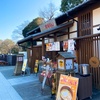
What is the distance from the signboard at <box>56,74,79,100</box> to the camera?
444 centimetres

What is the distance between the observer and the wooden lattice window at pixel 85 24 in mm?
7055

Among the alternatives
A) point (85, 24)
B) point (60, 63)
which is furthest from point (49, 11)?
point (60, 63)

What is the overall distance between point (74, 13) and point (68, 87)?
4.63m

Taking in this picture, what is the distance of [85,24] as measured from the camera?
734 centimetres

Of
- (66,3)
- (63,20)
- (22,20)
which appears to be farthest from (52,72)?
(22,20)

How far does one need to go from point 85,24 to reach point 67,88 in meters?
3.89

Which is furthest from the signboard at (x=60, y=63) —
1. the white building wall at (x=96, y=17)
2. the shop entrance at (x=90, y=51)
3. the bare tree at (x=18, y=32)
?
the bare tree at (x=18, y=32)

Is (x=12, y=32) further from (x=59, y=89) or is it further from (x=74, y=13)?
(x=59, y=89)

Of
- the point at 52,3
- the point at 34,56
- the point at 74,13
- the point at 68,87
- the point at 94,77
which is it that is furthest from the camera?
the point at 52,3

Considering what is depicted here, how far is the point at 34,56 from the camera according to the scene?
38.9 ft

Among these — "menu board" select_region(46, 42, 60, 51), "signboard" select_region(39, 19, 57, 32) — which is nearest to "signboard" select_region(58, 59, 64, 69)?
"menu board" select_region(46, 42, 60, 51)

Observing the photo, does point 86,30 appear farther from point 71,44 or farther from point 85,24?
point 71,44

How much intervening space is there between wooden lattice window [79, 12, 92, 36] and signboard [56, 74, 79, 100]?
3209mm

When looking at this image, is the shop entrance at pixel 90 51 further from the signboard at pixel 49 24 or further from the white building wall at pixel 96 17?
the signboard at pixel 49 24
